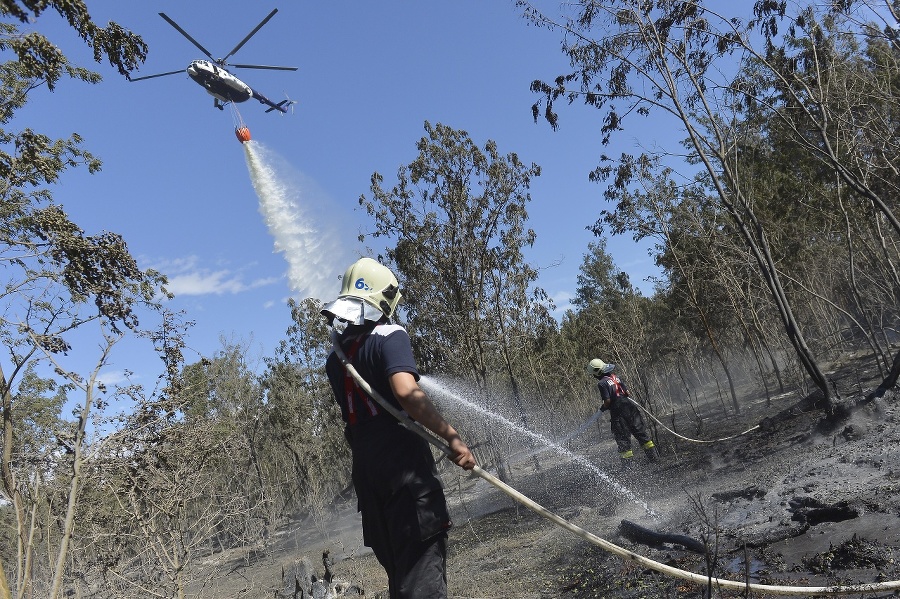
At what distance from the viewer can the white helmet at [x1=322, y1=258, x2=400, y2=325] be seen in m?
2.87

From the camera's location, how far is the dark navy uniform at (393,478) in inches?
103

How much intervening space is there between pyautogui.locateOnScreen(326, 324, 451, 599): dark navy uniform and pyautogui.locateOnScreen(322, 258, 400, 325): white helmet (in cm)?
11

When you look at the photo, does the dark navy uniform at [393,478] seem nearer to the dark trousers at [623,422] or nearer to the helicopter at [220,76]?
the dark trousers at [623,422]

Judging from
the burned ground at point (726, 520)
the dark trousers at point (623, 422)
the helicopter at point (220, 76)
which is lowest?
the burned ground at point (726, 520)

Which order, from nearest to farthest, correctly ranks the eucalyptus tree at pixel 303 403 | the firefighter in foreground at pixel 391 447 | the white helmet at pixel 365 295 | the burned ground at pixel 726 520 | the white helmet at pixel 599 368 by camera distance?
the firefighter in foreground at pixel 391 447, the white helmet at pixel 365 295, the burned ground at pixel 726 520, the white helmet at pixel 599 368, the eucalyptus tree at pixel 303 403

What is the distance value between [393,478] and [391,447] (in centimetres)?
14

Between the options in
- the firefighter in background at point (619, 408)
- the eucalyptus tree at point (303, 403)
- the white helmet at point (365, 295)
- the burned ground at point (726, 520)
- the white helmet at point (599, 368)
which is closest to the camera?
the white helmet at point (365, 295)

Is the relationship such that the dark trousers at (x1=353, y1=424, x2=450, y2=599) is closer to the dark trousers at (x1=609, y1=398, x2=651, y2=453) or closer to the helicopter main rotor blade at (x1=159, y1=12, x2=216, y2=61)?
the dark trousers at (x1=609, y1=398, x2=651, y2=453)

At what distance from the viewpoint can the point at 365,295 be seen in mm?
2938

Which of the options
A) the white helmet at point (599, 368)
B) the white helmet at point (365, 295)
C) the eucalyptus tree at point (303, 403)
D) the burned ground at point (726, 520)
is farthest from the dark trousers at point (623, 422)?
the eucalyptus tree at point (303, 403)

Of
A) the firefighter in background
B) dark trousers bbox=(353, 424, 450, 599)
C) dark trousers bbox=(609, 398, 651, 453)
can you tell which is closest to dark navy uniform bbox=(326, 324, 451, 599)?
dark trousers bbox=(353, 424, 450, 599)

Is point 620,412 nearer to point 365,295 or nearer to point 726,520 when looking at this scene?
point 726,520

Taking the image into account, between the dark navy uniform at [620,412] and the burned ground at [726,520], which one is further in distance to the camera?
the dark navy uniform at [620,412]

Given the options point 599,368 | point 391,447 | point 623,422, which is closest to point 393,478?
point 391,447
